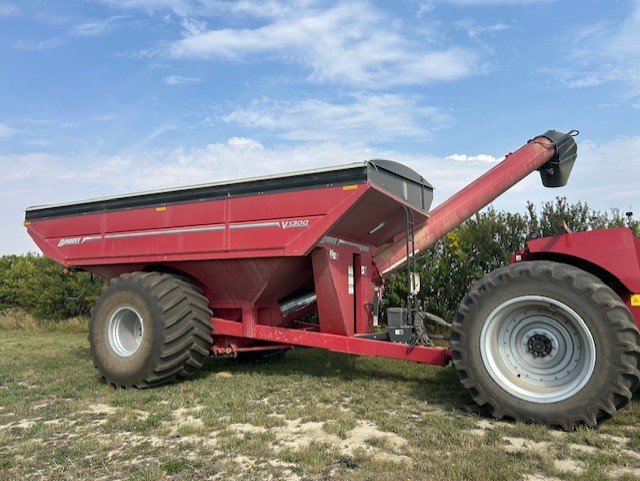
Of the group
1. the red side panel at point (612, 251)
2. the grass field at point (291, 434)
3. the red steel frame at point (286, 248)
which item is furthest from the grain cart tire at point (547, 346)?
the red steel frame at point (286, 248)

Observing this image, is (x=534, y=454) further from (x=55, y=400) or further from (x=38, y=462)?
(x=55, y=400)

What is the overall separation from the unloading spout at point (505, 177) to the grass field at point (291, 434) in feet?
6.01

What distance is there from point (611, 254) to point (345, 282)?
8.94ft

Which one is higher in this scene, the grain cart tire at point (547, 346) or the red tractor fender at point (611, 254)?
the red tractor fender at point (611, 254)

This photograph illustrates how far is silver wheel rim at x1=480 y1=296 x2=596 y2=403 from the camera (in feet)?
13.5

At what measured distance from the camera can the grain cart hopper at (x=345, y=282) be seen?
4.14m

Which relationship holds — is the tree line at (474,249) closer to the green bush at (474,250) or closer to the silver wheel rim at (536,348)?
the green bush at (474,250)

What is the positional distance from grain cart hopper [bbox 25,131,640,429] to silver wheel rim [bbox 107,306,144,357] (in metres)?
0.02

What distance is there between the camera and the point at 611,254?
4.41 metres

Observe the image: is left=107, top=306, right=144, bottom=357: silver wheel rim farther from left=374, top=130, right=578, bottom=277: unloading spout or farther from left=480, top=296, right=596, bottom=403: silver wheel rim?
left=480, top=296, right=596, bottom=403: silver wheel rim

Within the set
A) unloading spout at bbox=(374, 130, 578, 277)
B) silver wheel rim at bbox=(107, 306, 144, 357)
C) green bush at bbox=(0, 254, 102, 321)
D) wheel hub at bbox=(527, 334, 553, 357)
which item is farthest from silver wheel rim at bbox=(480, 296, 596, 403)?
green bush at bbox=(0, 254, 102, 321)

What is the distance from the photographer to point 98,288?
46.9ft

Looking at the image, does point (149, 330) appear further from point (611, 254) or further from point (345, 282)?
point (611, 254)

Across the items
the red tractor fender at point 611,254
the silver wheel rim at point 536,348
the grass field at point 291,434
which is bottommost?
the grass field at point 291,434
